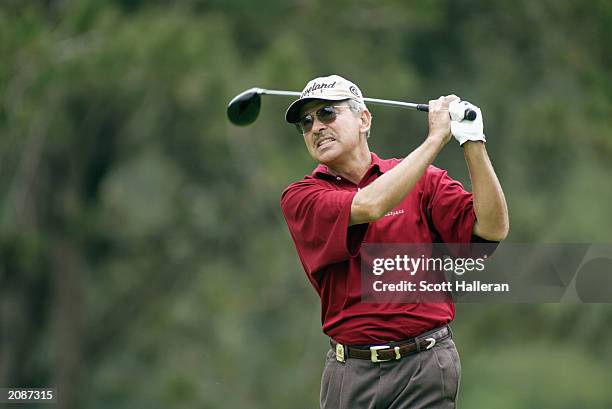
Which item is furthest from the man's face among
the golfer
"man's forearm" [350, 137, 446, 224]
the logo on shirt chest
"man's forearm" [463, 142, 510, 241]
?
"man's forearm" [463, 142, 510, 241]

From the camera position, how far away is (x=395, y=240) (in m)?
4.93

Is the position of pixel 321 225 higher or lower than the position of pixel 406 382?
higher

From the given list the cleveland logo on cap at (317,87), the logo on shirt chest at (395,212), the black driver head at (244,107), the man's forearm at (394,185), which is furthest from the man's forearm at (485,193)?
the black driver head at (244,107)

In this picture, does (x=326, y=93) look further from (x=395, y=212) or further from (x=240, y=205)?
(x=240, y=205)

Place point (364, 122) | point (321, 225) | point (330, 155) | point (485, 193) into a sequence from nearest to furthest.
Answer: point (485, 193)
point (321, 225)
point (330, 155)
point (364, 122)

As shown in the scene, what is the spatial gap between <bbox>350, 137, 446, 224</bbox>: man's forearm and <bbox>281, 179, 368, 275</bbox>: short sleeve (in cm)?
11

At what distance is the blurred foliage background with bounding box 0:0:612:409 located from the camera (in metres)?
17.7

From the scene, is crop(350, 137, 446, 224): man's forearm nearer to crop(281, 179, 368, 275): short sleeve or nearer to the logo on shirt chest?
crop(281, 179, 368, 275): short sleeve

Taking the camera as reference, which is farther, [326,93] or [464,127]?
[326,93]

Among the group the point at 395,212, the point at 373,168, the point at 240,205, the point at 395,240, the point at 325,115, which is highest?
the point at 240,205

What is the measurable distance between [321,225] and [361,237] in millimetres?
170

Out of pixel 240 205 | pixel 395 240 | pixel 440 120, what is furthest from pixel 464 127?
pixel 240 205

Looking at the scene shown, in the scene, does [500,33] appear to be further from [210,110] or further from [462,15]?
[210,110]

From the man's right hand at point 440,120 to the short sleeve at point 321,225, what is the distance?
40 centimetres
